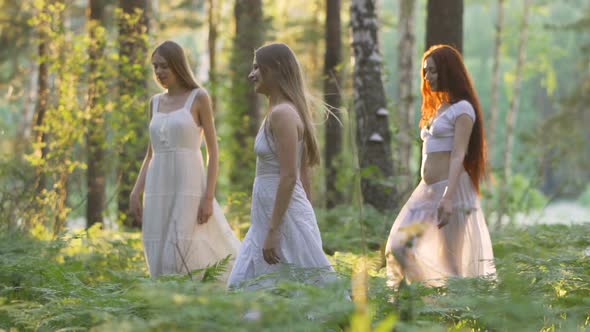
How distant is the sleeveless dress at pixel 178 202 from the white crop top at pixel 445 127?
1.88 meters

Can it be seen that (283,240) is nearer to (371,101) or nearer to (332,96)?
(371,101)

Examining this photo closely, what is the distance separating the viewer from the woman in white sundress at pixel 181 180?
25.7 ft

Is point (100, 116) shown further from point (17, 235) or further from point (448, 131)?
point (448, 131)

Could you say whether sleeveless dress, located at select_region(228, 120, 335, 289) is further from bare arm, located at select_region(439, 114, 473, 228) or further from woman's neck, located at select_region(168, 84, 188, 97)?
woman's neck, located at select_region(168, 84, 188, 97)

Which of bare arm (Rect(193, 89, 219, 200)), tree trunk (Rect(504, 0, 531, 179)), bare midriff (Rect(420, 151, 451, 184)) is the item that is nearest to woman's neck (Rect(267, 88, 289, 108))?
bare midriff (Rect(420, 151, 451, 184))

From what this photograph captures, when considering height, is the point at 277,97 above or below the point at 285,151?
above

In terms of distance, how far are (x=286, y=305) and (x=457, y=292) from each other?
1.82 m

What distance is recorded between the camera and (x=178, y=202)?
7871 mm

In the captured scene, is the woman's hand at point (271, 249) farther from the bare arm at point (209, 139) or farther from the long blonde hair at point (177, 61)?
the long blonde hair at point (177, 61)

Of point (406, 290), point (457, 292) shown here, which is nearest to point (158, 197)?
point (457, 292)

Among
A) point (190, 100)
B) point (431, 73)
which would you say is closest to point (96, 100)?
point (190, 100)

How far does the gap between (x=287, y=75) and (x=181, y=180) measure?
2.21 metres

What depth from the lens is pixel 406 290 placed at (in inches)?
181

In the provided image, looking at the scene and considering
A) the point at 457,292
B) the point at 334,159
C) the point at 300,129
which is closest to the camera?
the point at 457,292
